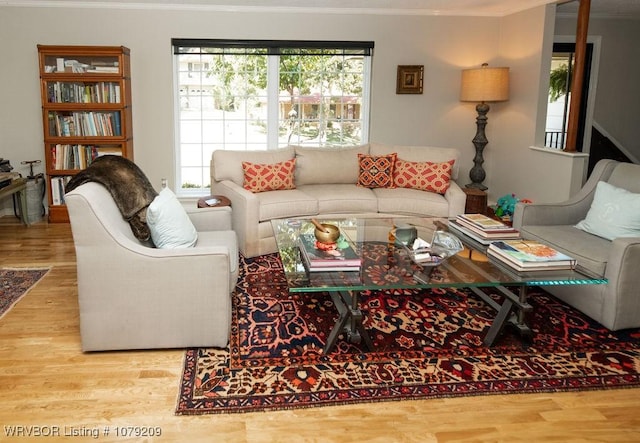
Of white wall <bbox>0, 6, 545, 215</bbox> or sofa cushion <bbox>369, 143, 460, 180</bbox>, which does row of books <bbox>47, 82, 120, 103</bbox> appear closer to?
white wall <bbox>0, 6, 545, 215</bbox>

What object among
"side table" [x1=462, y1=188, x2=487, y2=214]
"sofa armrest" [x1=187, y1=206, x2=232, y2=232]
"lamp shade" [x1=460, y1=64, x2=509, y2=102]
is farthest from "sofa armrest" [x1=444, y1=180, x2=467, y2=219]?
"sofa armrest" [x1=187, y1=206, x2=232, y2=232]

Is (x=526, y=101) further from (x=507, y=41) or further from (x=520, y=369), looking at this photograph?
(x=520, y=369)

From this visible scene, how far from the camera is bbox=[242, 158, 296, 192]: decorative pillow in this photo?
4.98 meters

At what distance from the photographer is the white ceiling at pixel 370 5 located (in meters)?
5.77

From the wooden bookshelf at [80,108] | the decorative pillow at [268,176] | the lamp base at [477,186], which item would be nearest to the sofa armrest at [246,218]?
the decorative pillow at [268,176]

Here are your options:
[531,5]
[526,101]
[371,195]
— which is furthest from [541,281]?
[531,5]

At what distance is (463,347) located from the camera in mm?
3057

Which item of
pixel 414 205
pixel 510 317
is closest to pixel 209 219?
pixel 414 205

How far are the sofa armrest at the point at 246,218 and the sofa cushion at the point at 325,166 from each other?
81 centimetres

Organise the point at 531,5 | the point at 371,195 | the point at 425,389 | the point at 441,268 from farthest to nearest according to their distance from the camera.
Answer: the point at 531,5 < the point at 371,195 < the point at 441,268 < the point at 425,389

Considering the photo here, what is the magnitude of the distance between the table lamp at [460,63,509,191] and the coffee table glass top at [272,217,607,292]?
2.92 m

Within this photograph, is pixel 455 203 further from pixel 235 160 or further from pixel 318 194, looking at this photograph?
pixel 235 160

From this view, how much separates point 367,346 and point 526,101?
3955mm

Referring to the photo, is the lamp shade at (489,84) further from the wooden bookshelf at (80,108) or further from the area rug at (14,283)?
the area rug at (14,283)
